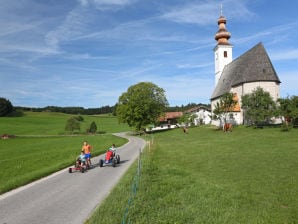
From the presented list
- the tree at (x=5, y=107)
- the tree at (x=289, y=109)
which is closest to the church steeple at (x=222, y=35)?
the tree at (x=289, y=109)

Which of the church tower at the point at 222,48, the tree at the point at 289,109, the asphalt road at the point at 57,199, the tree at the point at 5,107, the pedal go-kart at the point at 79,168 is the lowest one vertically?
the asphalt road at the point at 57,199

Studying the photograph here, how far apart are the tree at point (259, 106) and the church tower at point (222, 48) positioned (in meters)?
26.5

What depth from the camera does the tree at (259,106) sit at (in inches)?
1601

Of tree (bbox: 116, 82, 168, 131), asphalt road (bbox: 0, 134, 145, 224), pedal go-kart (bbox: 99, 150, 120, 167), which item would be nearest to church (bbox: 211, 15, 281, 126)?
tree (bbox: 116, 82, 168, 131)

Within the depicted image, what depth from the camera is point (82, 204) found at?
9.30 m

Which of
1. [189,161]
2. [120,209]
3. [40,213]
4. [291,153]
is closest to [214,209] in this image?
[120,209]

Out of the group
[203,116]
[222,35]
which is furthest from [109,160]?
[203,116]

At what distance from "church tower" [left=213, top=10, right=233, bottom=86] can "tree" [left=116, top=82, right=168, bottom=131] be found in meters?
17.8

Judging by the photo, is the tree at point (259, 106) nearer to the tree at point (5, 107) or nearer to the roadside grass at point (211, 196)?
the roadside grass at point (211, 196)

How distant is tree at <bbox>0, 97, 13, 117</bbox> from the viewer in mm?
115838

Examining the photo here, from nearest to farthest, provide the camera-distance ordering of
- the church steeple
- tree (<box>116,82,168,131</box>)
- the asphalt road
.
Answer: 1. the asphalt road
2. tree (<box>116,82,168,131</box>)
3. the church steeple

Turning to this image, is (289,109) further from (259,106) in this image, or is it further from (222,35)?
(222,35)

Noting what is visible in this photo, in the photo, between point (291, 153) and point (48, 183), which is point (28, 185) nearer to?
point (48, 183)

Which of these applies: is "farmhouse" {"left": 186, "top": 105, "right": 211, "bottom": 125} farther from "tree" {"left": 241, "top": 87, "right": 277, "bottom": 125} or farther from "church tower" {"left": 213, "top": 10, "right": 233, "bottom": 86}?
"tree" {"left": 241, "top": 87, "right": 277, "bottom": 125}
